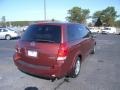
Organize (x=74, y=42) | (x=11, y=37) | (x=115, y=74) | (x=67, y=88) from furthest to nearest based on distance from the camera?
1. (x=11, y=37)
2. (x=115, y=74)
3. (x=74, y=42)
4. (x=67, y=88)

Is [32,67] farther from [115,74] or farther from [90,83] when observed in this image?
[115,74]

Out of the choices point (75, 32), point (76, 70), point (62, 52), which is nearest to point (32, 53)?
point (62, 52)

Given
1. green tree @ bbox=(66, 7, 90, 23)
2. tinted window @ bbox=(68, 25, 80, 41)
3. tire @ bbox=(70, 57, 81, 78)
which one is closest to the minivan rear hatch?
tinted window @ bbox=(68, 25, 80, 41)

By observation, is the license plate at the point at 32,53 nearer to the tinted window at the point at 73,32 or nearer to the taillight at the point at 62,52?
the taillight at the point at 62,52

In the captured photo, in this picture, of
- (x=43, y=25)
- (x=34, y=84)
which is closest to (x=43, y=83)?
(x=34, y=84)

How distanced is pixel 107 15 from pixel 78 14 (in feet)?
36.5

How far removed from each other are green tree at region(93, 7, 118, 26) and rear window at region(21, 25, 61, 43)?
77.6 m

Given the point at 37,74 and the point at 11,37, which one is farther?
the point at 11,37

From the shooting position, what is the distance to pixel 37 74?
21.3ft

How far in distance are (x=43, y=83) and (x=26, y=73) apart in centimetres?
101

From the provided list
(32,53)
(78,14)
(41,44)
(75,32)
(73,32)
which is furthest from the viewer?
(78,14)

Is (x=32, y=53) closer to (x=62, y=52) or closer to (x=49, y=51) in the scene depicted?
(x=49, y=51)

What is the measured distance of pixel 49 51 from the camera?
20.5ft

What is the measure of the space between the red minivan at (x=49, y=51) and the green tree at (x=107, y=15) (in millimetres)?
77481
